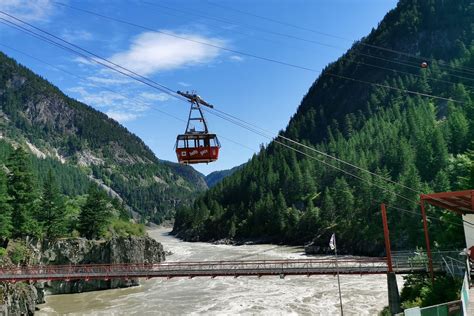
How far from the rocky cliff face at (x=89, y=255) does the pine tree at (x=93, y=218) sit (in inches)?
124

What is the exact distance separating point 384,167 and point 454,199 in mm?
73297

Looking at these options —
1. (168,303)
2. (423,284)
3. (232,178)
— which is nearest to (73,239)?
(168,303)

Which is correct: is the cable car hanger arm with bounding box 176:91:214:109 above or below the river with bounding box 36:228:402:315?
above

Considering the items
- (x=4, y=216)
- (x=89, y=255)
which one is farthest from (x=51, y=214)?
(x=4, y=216)

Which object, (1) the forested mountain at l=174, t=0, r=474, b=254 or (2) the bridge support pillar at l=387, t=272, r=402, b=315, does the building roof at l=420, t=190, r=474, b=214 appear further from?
(1) the forested mountain at l=174, t=0, r=474, b=254

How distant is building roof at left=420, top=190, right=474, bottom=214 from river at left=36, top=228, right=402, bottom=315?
1381cm

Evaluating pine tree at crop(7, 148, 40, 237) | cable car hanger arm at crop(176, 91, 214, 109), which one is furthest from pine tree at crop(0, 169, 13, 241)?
cable car hanger arm at crop(176, 91, 214, 109)

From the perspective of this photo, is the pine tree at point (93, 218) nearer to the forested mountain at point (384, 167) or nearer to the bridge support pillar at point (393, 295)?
the forested mountain at point (384, 167)

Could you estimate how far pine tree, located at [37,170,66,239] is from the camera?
6275 cm

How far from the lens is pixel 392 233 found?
77938mm

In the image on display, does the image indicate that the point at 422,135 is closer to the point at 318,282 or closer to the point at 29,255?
the point at 318,282

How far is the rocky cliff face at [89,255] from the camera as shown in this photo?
5819 centimetres

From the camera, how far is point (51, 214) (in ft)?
208

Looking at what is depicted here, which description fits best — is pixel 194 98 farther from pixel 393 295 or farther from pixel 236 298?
pixel 236 298
